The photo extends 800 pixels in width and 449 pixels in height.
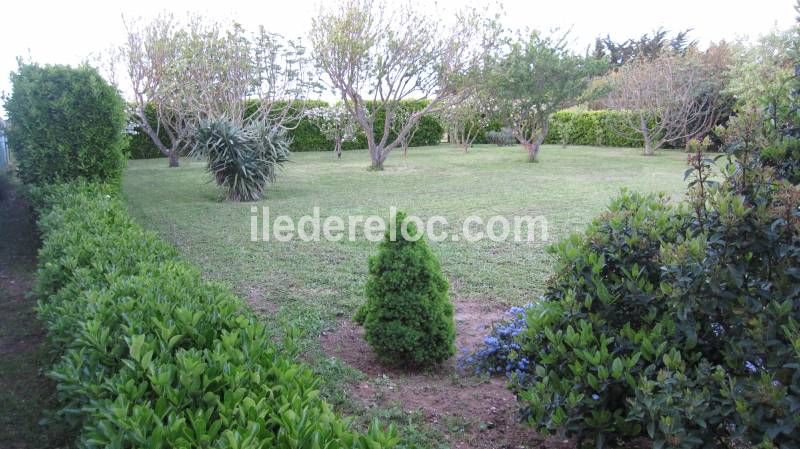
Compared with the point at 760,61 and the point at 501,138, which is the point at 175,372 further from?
the point at 501,138

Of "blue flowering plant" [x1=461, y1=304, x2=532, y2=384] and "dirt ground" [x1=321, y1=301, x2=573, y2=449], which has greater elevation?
"blue flowering plant" [x1=461, y1=304, x2=532, y2=384]

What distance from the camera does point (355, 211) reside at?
9.52m

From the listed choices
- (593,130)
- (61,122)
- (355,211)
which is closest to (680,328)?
(355,211)

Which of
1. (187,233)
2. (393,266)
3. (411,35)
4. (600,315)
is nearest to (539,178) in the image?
(411,35)

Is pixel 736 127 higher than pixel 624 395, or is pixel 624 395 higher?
pixel 736 127

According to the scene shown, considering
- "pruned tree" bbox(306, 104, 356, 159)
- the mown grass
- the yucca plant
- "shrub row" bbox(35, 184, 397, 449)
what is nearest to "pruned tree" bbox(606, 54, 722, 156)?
the mown grass

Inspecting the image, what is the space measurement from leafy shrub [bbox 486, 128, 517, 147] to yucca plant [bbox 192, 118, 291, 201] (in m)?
16.7

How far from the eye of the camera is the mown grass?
5.14 m

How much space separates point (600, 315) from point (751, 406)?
0.66m

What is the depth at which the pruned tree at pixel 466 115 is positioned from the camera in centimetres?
2009

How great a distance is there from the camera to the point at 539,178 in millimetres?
13891

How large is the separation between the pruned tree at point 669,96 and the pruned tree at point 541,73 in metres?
2.01

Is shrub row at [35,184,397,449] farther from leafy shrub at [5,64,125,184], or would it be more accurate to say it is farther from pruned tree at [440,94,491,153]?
pruned tree at [440,94,491,153]

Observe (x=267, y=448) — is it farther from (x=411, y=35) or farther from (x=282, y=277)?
(x=411, y=35)
